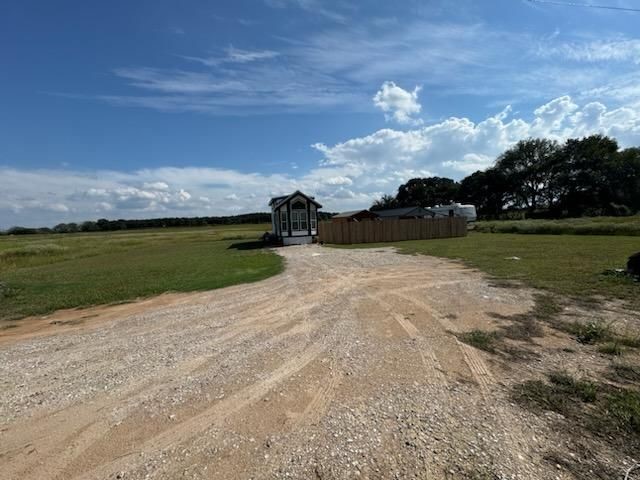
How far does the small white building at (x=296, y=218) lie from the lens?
25.9 metres

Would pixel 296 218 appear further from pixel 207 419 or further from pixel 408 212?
pixel 207 419

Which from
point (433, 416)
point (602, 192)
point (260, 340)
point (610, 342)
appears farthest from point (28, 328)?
point (602, 192)

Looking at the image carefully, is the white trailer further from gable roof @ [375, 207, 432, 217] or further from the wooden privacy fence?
the wooden privacy fence

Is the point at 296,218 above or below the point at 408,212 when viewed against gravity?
below

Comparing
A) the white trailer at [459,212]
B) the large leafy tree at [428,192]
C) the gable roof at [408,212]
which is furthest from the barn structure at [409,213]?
the large leafy tree at [428,192]

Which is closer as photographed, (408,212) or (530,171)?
(408,212)

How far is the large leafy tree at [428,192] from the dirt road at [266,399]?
66.2m

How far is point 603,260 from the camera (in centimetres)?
1184

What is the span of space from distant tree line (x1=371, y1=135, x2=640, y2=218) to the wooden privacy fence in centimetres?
2909

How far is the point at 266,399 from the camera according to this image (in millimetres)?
3518

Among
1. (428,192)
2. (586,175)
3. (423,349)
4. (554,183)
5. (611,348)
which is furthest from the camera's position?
(428,192)

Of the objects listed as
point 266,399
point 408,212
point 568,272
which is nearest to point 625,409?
point 266,399

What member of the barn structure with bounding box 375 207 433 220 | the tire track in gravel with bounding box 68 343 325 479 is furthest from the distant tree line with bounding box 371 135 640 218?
the tire track in gravel with bounding box 68 343 325 479

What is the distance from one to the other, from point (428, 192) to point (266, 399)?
7412 centimetres
